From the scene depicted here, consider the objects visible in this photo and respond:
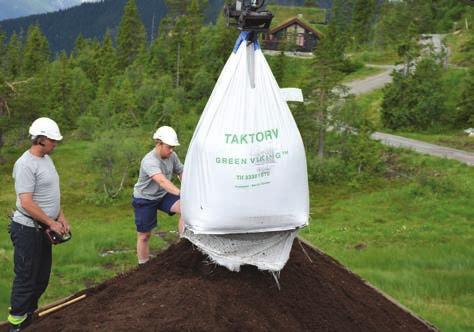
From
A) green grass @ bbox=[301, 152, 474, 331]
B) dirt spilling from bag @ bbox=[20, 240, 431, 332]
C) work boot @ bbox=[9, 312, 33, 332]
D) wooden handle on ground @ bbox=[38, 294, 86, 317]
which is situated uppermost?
dirt spilling from bag @ bbox=[20, 240, 431, 332]

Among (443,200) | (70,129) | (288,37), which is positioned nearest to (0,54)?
(70,129)

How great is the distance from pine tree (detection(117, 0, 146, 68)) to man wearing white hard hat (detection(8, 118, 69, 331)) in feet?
155

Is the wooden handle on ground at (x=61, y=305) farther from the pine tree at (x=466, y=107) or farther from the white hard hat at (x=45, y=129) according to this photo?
the pine tree at (x=466, y=107)

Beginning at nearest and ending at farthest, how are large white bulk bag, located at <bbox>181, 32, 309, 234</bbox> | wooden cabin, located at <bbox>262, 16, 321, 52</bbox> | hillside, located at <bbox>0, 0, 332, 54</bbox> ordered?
1. large white bulk bag, located at <bbox>181, 32, 309, 234</bbox>
2. wooden cabin, located at <bbox>262, 16, 321, 52</bbox>
3. hillside, located at <bbox>0, 0, 332, 54</bbox>

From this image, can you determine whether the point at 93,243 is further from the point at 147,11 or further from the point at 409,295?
the point at 147,11

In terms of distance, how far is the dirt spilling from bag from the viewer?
397cm

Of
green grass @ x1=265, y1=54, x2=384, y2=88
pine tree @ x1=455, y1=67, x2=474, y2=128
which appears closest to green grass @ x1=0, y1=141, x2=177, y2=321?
pine tree @ x1=455, y1=67, x2=474, y2=128

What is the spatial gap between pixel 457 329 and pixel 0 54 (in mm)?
54055

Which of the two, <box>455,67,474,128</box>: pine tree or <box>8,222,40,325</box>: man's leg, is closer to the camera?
<box>8,222,40,325</box>: man's leg

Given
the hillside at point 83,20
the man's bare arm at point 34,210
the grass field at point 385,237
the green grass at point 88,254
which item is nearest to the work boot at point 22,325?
the man's bare arm at point 34,210

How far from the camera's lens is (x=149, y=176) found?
5.75 meters

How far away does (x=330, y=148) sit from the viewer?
22.6m

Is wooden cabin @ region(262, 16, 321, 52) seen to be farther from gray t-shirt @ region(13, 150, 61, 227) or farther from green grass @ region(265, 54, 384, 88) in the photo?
gray t-shirt @ region(13, 150, 61, 227)

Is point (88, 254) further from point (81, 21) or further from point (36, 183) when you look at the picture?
point (81, 21)
